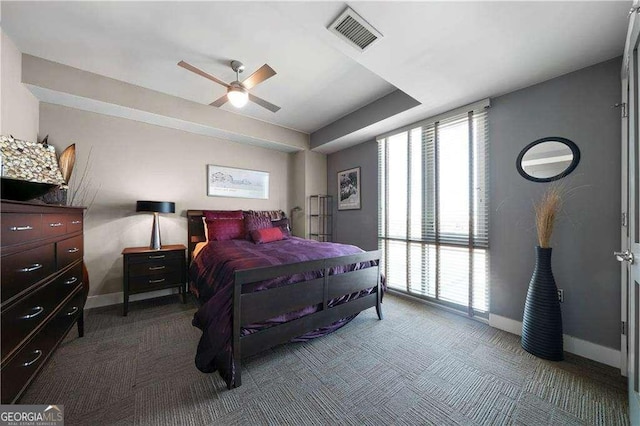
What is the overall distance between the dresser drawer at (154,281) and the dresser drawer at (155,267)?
0.12 ft

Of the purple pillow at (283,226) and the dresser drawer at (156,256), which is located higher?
the purple pillow at (283,226)

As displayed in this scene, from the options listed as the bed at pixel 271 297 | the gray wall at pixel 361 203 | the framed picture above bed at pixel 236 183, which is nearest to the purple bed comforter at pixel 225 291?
the bed at pixel 271 297

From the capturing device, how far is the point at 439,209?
298 centimetres

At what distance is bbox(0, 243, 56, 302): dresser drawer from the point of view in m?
1.07

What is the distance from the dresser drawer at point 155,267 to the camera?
2.77 meters

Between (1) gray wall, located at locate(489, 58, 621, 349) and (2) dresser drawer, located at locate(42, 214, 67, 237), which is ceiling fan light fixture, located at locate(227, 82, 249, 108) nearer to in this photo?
Result: (2) dresser drawer, located at locate(42, 214, 67, 237)

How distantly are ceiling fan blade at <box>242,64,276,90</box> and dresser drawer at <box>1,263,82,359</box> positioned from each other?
2.11m

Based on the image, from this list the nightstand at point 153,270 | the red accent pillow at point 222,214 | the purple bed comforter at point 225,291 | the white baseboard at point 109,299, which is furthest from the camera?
the red accent pillow at point 222,214

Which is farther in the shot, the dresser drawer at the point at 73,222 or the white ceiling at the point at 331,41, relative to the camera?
the dresser drawer at the point at 73,222

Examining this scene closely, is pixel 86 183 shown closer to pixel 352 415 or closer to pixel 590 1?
pixel 352 415

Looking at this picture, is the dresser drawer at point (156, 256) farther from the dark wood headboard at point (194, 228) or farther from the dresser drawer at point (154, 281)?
the dark wood headboard at point (194, 228)

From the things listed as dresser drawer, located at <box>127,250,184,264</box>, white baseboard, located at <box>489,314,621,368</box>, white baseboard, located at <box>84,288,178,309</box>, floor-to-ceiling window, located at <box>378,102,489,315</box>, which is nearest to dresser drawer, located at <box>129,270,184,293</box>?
dresser drawer, located at <box>127,250,184,264</box>

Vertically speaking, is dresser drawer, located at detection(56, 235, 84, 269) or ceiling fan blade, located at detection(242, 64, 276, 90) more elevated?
ceiling fan blade, located at detection(242, 64, 276, 90)

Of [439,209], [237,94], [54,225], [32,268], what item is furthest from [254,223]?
[439,209]
